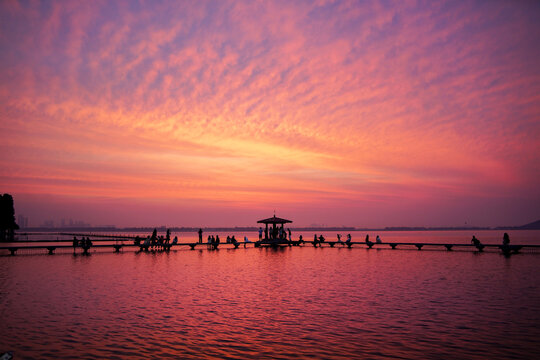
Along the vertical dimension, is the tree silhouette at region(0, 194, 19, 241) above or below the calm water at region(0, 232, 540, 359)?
above

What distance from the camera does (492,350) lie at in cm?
956

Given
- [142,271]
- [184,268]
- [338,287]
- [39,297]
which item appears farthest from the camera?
[184,268]

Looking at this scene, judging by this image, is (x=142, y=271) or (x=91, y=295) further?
(x=142, y=271)

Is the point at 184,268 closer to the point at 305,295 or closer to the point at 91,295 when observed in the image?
the point at 91,295

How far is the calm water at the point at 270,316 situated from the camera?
9664 mm

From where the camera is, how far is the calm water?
9664 mm

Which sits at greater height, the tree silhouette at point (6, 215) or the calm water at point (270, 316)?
the tree silhouette at point (6, 215)

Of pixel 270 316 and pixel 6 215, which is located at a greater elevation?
pixel 6 215

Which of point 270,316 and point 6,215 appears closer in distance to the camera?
point 270,316

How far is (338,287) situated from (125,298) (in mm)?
9927

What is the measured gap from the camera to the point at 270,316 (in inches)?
519

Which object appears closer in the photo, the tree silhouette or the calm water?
the calm water

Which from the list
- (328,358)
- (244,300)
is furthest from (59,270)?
(328,358)

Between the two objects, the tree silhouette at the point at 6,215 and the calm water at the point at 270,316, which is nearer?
the calm water at the point at 270,316
